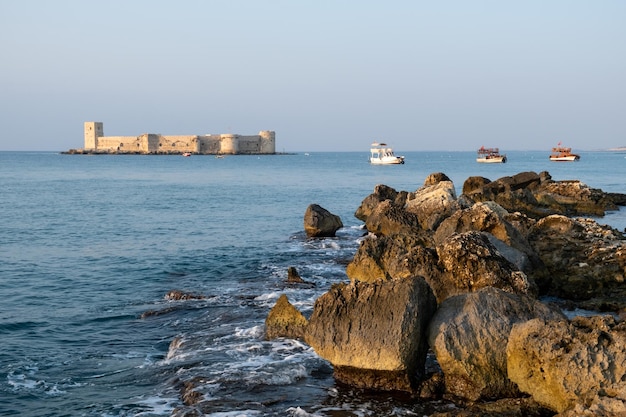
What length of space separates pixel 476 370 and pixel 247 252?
58.7 ft

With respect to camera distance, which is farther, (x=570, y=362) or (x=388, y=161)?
(x=388, y=161)

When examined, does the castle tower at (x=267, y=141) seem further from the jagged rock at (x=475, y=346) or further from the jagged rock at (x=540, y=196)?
the jagged rock at (x=475, y=346)

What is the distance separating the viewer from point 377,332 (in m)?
10.4

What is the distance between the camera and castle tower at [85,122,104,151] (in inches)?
7239

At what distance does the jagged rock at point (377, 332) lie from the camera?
10305 millimetres

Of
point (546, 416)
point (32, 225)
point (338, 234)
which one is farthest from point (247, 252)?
point (546, 416)

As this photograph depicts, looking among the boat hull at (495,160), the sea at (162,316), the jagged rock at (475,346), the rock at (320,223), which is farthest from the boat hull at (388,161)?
the jagged rock at (475,346)

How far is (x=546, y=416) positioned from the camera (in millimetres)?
9156

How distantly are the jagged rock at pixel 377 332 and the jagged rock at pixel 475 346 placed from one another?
43 centimetres

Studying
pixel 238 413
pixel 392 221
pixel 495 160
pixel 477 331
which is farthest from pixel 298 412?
pixel 495 160

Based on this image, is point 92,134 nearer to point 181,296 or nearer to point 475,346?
point 181,296

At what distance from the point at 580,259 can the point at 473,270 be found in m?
6.05

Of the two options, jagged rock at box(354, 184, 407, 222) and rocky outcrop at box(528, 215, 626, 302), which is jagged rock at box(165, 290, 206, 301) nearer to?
rocky outcrop at box(528, 215, 626, 302)

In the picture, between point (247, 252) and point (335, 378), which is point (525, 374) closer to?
point (335, 378)
